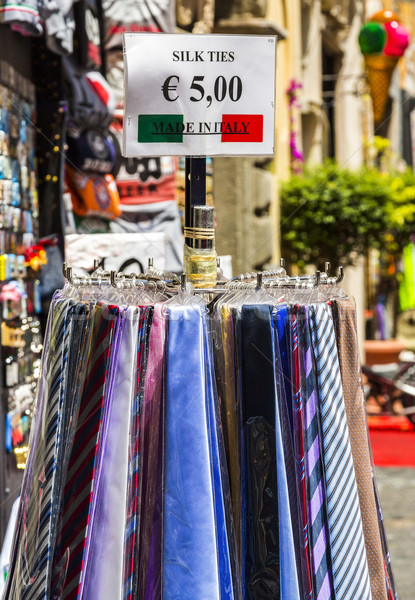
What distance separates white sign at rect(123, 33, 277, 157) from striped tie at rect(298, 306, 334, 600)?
18.6 inches

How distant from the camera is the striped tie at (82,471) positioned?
162 centimetres

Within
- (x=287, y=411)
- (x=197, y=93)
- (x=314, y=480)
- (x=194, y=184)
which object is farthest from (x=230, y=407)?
(x=197, y=93)

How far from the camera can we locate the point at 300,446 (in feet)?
5.59

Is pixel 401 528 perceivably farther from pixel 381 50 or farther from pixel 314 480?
pixel 381 50

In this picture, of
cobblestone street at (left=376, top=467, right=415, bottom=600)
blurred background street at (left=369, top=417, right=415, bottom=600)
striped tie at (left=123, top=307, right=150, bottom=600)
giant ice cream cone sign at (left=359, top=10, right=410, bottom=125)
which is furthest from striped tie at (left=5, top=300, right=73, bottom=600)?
giant ice cream cone sign at (left=359, top=10, right=410, bottom=125)

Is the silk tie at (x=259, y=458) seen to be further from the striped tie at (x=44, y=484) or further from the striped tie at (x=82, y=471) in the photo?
the striped tie at (x=44, y=484)

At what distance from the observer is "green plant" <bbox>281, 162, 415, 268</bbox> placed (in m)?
8.98

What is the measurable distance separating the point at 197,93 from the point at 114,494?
0.90 m

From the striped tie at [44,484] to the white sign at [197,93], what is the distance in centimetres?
45

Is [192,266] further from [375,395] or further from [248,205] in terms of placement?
[375,395]

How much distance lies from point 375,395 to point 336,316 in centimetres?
746

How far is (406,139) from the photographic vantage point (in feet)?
62.8

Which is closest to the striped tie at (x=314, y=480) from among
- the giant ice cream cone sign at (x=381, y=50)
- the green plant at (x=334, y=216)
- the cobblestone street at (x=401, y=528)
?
the cobblestone street at (x=401, y=528)

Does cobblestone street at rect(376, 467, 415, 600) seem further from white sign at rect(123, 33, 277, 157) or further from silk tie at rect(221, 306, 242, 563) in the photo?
white sign at rect(123, 33, 277, 157)
